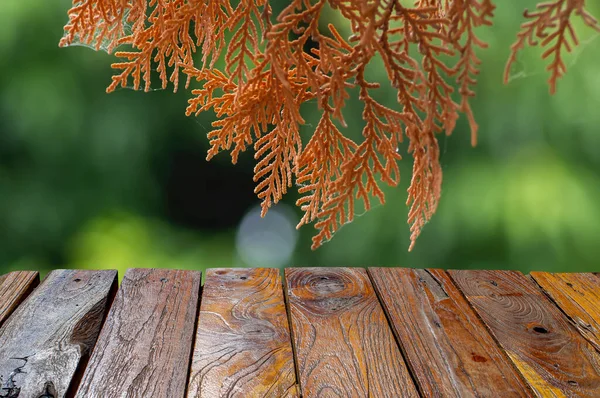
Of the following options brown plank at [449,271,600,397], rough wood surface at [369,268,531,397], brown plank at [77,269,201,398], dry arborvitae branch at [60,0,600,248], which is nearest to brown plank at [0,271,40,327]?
brown plank at [77,269,201,398]

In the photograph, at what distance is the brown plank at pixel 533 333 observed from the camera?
4.39 feet

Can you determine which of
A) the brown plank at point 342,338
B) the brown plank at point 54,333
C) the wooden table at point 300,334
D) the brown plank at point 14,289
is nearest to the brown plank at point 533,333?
the wooden table at point 300,334

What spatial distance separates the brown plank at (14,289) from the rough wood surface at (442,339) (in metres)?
0.77

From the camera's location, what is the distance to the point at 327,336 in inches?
56.9

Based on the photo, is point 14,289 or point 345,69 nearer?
point 345,69

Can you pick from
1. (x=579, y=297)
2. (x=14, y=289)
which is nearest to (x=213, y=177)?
(x=14, y=289)

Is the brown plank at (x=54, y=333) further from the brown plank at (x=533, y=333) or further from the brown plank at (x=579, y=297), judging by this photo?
the brown plank at (x=579, y=297)

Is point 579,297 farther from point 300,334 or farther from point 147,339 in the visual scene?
point 147,339

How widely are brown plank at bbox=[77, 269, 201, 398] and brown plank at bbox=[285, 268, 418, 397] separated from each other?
0.70 ft

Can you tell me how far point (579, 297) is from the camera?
5.55 feet

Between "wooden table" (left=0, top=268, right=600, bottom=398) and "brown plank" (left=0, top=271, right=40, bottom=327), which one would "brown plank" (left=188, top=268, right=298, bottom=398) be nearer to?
"wooden table" (left=0, top=268, right=600, bottom=398)

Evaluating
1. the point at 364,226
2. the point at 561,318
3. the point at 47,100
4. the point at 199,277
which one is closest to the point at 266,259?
the point at 364,226

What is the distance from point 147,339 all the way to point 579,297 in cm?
95

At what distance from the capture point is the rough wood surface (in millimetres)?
1301
